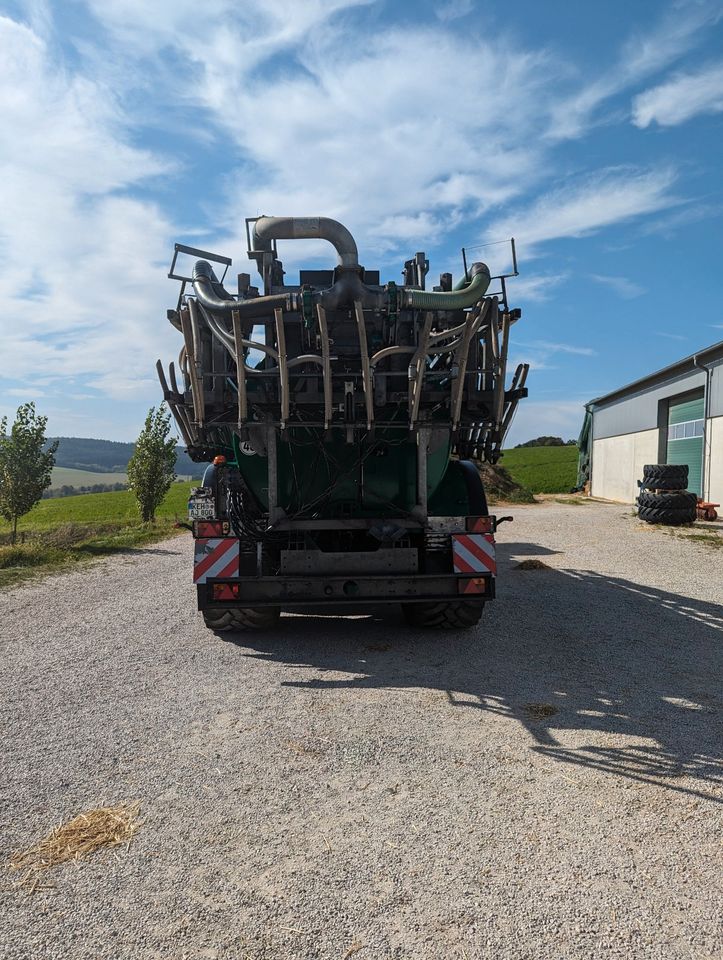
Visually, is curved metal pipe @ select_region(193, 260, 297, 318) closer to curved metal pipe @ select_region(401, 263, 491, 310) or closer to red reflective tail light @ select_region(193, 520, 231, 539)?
curved metal pipe @ select_region(401, 263, 491, 310)

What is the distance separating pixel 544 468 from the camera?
47656mm

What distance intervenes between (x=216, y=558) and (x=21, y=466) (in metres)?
10.3

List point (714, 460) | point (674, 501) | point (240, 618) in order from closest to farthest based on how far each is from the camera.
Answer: point (240, 618)
point (674, 501)
point (714, 460)

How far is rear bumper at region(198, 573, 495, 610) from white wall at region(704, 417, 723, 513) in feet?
52.5

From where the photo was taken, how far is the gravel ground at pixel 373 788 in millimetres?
2203

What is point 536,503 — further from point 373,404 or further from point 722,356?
point 373,404

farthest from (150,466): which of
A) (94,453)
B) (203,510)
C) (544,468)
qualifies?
(94,453)

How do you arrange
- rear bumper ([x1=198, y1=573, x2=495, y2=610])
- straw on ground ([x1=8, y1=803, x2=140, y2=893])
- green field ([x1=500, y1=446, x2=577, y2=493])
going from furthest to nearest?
green field ([x1=500, y1=446, x2=577, y2=493]) < rear bumper ([x1=198, y1=573, x2=495, y2=610]) < straw on ground ([x1=8, y1=803, x2=140, y2=893])

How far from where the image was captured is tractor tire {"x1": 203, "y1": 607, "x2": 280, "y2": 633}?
606 centimetres

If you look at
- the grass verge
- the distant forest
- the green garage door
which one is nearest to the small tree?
the grass verge

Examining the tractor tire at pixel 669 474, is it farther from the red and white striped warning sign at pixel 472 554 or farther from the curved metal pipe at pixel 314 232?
the curved metal pipe at pixel 314 232

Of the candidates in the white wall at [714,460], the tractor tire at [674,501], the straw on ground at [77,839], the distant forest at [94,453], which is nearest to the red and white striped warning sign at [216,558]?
the straw on ground at [77,839]

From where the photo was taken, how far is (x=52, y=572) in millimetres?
10344

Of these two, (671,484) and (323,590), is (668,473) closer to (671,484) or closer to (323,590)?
(671,484)
